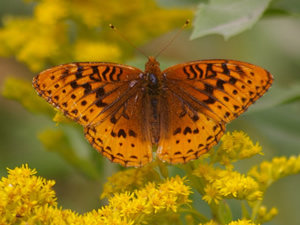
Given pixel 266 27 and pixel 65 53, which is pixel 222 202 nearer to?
pixel 65 53

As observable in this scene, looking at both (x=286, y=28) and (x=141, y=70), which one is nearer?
(x=141, y=70)

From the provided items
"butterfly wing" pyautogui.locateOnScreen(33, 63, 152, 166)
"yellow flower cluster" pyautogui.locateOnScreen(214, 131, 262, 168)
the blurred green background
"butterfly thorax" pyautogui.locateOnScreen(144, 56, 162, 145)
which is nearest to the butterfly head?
"butterfly thorax" pyautogui.locateOnScreen(144, 56, 162, 145)

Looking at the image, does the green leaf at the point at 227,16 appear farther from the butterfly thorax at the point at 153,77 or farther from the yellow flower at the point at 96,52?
the yellow flower at the point at 96,52

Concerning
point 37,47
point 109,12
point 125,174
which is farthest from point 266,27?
point 125,174

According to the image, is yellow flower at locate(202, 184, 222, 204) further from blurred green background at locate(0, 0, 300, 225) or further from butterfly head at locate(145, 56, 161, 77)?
blurred green background at locate(0, 0, 300, 225)

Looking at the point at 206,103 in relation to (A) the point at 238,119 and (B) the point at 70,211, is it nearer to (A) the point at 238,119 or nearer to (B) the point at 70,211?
(B) the point at 70,211

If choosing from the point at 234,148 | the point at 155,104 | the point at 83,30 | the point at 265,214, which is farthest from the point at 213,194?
the point at 83,30

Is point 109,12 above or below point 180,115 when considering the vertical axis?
above
